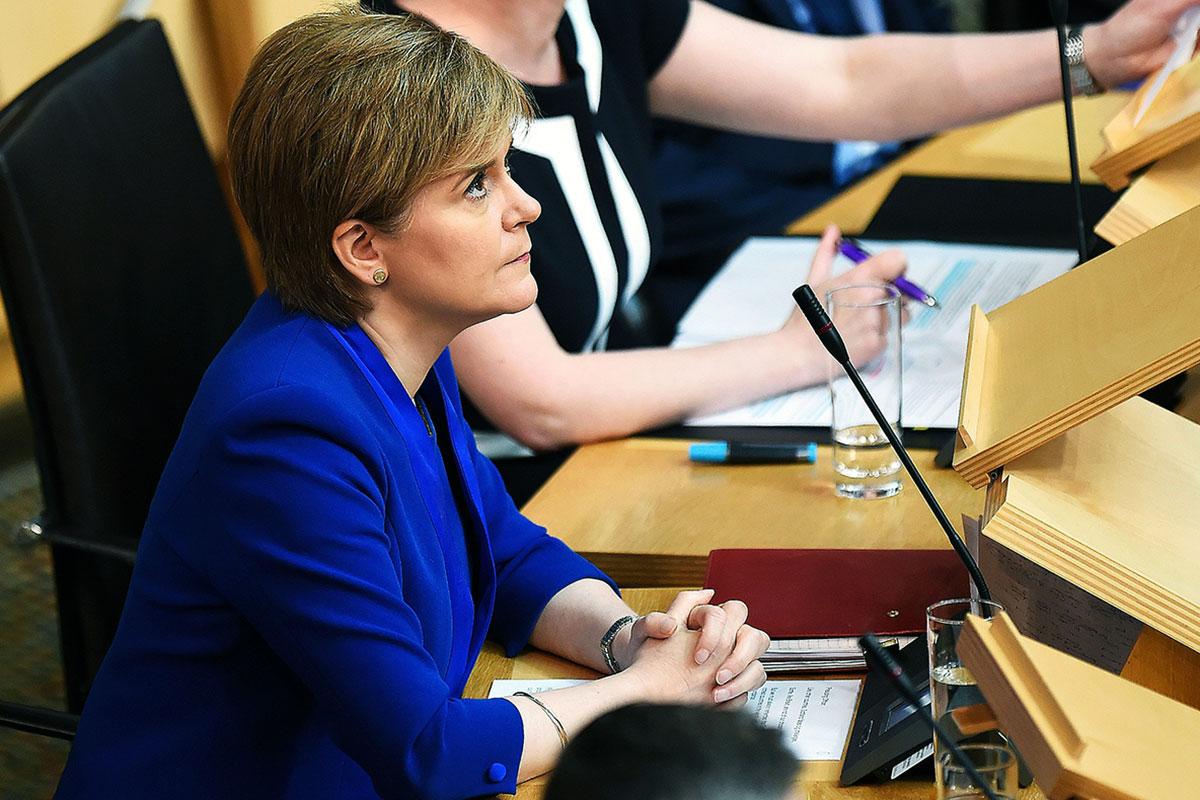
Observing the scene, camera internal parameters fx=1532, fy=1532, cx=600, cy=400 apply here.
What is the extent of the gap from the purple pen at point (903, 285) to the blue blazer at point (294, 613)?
728 mm

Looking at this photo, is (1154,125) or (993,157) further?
(993,157)

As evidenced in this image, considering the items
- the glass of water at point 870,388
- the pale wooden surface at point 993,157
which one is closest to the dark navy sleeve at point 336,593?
the glass of water at point 870,388

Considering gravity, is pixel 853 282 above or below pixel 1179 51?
below

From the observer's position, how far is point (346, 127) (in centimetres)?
107

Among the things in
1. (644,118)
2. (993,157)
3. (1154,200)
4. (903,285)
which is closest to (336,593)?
(1154,200)

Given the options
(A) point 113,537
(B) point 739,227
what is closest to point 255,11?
(B) point 739,227

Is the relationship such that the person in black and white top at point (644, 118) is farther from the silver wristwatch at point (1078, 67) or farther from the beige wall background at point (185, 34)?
the beige wall background at point (185, 34)

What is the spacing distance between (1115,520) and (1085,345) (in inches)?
4.3

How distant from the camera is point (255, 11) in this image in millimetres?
2613

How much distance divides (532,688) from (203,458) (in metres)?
0.32

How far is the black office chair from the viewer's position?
1369mm

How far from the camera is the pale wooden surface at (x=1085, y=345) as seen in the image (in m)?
0.86

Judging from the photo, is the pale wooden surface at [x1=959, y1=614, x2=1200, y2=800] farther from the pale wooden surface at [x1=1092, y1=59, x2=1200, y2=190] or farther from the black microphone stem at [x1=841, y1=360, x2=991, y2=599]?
the pale wooden surface at [x1=1092, y1=59, x2=1200, y2=190]

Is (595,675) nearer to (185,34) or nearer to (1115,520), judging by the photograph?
(1115,520)
